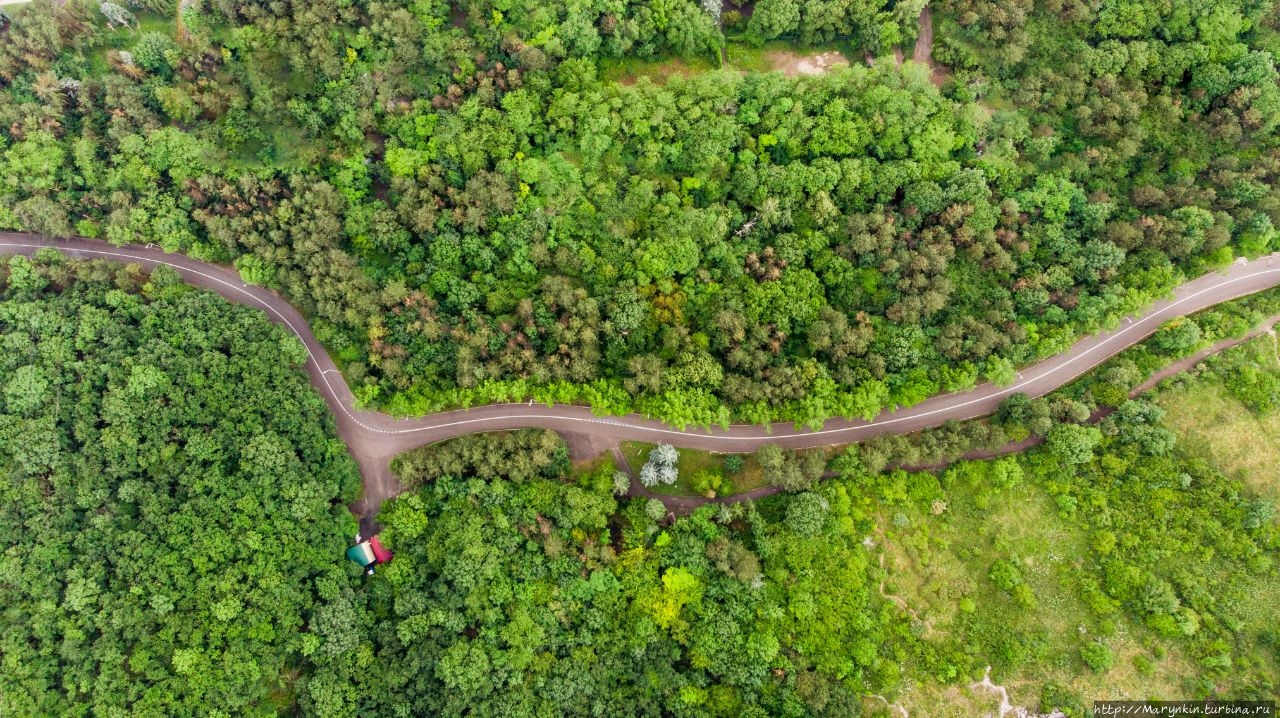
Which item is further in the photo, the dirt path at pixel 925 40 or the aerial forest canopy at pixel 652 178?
the dirt path at pixel 925 40

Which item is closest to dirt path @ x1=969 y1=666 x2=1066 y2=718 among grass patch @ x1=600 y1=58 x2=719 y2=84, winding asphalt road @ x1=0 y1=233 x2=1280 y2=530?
winding asphalt road @ x1=0 y1=233 x2=1280 y2=530

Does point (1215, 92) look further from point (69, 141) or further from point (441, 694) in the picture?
point (69, 141)

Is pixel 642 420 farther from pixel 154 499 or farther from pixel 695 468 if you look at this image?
pixel 154 499

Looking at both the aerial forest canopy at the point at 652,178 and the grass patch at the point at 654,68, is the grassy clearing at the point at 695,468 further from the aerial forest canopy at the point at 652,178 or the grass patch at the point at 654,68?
the grass patch at the point at 654,68

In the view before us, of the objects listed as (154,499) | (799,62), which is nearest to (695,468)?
(799,62)

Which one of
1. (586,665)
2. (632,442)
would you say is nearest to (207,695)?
(586,665)

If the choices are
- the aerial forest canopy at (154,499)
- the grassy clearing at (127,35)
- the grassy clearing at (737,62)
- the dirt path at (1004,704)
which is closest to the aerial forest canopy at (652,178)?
the grassy clearing at (127,35)
